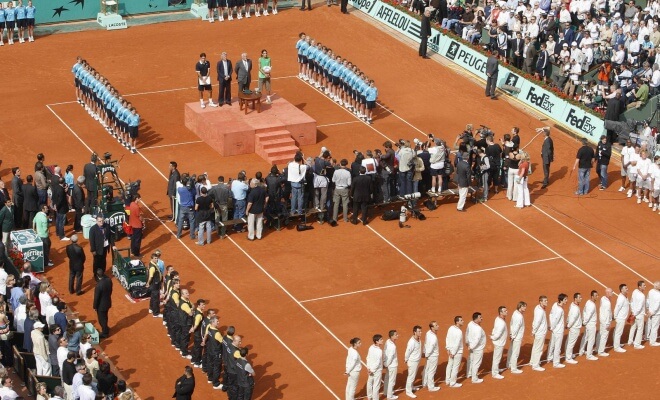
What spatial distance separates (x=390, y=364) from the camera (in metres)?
29.8

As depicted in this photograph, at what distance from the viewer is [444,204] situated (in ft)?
135

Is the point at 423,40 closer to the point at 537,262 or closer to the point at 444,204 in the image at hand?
the point at 444,204

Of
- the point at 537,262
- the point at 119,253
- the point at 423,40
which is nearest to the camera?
the point at 119,253

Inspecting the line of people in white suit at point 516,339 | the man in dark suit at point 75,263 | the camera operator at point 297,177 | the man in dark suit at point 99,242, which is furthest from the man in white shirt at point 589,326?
the man in dark suit at point 75,263

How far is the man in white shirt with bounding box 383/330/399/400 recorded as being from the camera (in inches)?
1163

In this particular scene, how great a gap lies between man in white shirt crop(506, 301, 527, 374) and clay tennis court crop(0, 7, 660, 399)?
1.17 ft

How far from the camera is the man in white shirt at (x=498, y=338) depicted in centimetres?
3086

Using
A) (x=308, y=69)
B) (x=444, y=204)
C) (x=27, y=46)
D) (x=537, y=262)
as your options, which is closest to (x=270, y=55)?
(x=308, y=69)

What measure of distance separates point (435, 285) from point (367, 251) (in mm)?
2559

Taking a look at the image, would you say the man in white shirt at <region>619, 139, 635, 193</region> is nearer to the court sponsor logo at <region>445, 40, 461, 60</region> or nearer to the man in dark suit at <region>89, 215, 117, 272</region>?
the court sponsor logo at <region>445, 40, 461, 60</region>

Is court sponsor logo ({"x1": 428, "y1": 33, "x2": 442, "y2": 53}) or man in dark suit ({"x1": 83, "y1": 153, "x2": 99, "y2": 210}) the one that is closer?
man in dark suit ({"x1": 83, "y1": 153, "x2": 99, "y2": 210})

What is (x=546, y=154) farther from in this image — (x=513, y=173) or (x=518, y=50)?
(x=518, y=50)

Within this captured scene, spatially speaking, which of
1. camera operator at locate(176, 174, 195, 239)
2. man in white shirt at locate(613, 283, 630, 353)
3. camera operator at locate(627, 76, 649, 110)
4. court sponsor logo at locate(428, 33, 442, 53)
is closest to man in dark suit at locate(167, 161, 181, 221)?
camera operator at locate(176, 174, 195, 239)

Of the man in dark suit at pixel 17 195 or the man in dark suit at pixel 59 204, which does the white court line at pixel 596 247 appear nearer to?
the man in dark suit at pixel 59 204
